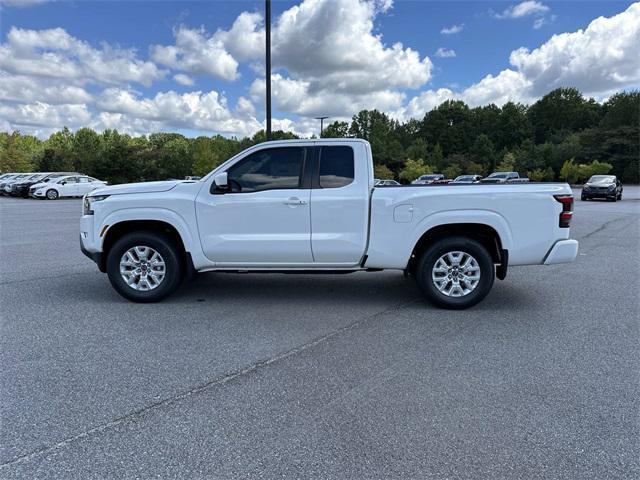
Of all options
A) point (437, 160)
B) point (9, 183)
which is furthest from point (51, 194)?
point (437, 160)

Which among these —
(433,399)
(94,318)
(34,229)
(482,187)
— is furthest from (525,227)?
(34,229)

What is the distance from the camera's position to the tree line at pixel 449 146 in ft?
165

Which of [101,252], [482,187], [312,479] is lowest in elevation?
[312,479]

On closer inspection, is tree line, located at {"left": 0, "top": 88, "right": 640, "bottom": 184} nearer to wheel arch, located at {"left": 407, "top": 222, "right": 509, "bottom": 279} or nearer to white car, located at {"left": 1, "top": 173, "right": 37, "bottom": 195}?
white car, located at {"left": 1, "top": 173, "right": 37, "bottom": 195}

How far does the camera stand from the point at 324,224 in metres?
5.17

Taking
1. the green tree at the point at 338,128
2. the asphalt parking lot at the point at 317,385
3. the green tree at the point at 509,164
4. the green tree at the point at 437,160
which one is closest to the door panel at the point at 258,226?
the asphalt parking lot at the point at 317,385

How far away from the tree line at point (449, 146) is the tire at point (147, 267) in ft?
151

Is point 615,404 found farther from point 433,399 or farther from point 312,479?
point 312,479

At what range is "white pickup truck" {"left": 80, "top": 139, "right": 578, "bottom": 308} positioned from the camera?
5.09 m

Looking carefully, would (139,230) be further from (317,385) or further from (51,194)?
(51,194)

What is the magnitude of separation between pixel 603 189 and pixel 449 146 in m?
76.9

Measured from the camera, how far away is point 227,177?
524 cm

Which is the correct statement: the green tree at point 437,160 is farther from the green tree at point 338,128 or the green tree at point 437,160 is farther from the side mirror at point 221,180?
the side mirror at point 221,180

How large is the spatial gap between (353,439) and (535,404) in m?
1.36
